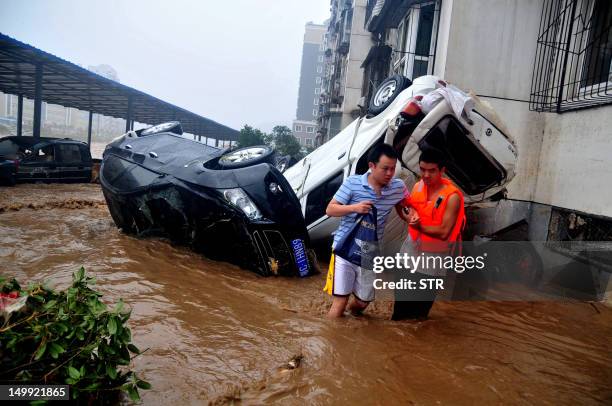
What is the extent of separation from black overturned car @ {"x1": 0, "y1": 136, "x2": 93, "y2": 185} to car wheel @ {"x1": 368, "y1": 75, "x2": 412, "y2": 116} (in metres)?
10.2

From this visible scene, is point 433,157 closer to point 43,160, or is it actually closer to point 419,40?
point 419,40

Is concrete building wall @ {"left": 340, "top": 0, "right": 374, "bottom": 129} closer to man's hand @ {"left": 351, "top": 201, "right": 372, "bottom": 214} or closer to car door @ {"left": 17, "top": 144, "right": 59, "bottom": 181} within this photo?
car door @ {"left": 17, "top": 144, "right": 59, "bottom": 181}

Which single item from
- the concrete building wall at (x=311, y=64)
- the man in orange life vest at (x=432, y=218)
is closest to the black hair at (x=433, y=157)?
the man in orange life vest at (x=432, y=218)

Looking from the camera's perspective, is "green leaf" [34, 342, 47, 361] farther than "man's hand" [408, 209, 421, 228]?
No

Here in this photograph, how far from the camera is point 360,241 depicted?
10.8ft

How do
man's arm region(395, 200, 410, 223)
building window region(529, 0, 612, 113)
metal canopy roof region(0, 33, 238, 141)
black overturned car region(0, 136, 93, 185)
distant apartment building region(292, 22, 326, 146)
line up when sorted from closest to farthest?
man's arm region(395, 200, 410, 223), building window region(529, 0, 612, 113), black overturned car region(0, 136, 93, 185), metal canopy roof region(0, 33, 238, 141), distant apartment building region(292, 22, 326, 146)

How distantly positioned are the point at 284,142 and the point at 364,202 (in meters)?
29.1

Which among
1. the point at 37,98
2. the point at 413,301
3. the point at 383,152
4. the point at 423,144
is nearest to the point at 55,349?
the point at 383,152

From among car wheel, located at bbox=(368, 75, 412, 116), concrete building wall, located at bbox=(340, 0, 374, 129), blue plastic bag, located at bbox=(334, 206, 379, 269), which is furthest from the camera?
concrete building wall, located at bbox=(340, 0, 374, 129)

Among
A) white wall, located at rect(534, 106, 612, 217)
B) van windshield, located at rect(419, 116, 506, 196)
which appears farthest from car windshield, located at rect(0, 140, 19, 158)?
white wall, located at rect(534, 106, 612, 217)

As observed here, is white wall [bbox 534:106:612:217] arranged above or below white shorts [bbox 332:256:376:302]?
above

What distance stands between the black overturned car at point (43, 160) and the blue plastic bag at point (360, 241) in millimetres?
11403

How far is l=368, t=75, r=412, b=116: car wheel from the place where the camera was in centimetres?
598

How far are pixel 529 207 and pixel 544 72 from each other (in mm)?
2456
